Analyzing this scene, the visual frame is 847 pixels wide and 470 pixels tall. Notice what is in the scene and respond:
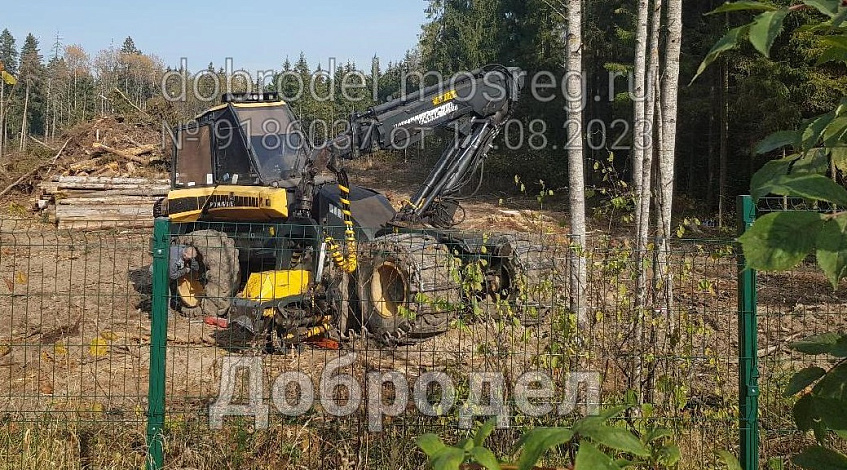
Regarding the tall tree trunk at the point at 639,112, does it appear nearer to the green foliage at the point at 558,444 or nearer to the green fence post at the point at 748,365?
the green fence post at the point at 748,365

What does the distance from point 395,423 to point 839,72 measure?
60.2ft

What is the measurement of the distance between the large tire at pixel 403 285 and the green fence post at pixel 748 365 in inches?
71.6

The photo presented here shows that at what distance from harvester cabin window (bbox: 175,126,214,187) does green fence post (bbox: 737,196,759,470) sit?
310 inches

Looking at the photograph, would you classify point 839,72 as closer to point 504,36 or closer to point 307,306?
point 307,306

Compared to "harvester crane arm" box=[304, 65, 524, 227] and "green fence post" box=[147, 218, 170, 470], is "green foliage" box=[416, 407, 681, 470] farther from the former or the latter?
"harvester crane arm" box=[304, 65, 524, 227]

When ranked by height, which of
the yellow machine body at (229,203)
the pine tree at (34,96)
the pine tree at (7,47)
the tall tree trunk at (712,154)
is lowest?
the yellow machine body at (229,203)

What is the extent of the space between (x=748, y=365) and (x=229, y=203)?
7223 millimetres

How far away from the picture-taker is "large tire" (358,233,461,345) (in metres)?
6.18

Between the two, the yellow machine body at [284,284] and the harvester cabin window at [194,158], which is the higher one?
the harvester cabin window at [194,158]

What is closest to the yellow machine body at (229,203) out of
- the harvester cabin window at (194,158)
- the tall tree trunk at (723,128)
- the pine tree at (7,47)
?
the harvester cabin window at (194,158)

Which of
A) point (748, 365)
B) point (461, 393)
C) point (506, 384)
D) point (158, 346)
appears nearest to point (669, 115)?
point (748, 365)

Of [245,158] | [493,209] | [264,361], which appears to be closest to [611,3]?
[493,209]

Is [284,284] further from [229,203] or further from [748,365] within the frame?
[748,365]

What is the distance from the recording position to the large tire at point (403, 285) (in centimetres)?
618
